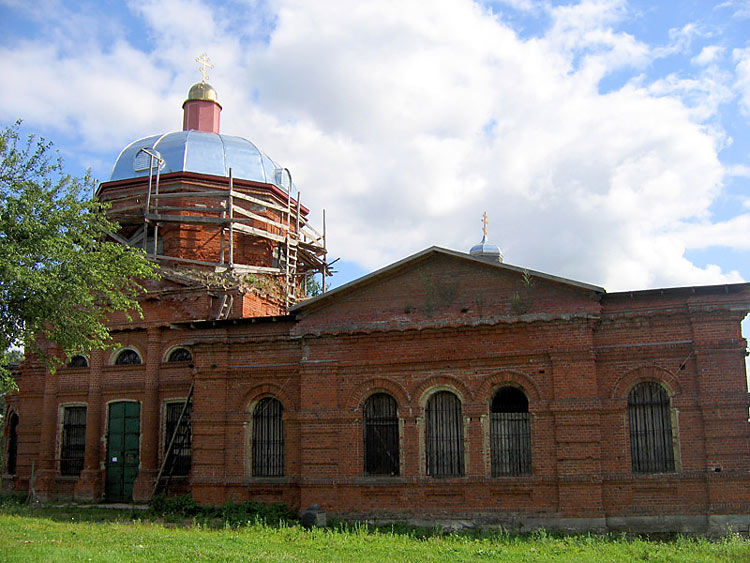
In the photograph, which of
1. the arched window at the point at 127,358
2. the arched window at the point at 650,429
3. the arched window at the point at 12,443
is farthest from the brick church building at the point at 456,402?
the arched window at the point at 12,443

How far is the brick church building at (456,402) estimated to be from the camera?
14211 mm

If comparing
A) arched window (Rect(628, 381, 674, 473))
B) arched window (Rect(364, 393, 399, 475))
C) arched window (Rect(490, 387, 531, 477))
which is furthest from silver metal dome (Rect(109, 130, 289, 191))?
arched window (Rect(628, 381, 674, 473))

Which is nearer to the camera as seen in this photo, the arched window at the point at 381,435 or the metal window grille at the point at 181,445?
the arched window at the point at 381,435

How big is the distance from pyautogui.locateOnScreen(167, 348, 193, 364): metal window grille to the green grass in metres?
5.65

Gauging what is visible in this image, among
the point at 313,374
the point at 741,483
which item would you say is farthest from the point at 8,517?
the point at 741,483

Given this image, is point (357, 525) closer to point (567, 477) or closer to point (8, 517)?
point (567, 477)

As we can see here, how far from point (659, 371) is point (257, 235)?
12.8 meters

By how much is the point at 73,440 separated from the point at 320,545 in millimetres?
11467

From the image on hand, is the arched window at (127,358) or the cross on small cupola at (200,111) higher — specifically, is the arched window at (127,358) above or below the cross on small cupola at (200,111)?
below

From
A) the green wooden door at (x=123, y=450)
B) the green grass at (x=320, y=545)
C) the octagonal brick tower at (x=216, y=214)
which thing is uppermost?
the octagonal brick tower at (x=216, y=214)

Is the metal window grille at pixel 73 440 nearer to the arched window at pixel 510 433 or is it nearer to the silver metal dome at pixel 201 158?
the silver metal dome at pixel 201 158

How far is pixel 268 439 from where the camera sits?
17.4 metres

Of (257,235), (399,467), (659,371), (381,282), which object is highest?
(257,235)

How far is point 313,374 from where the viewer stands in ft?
54.7
